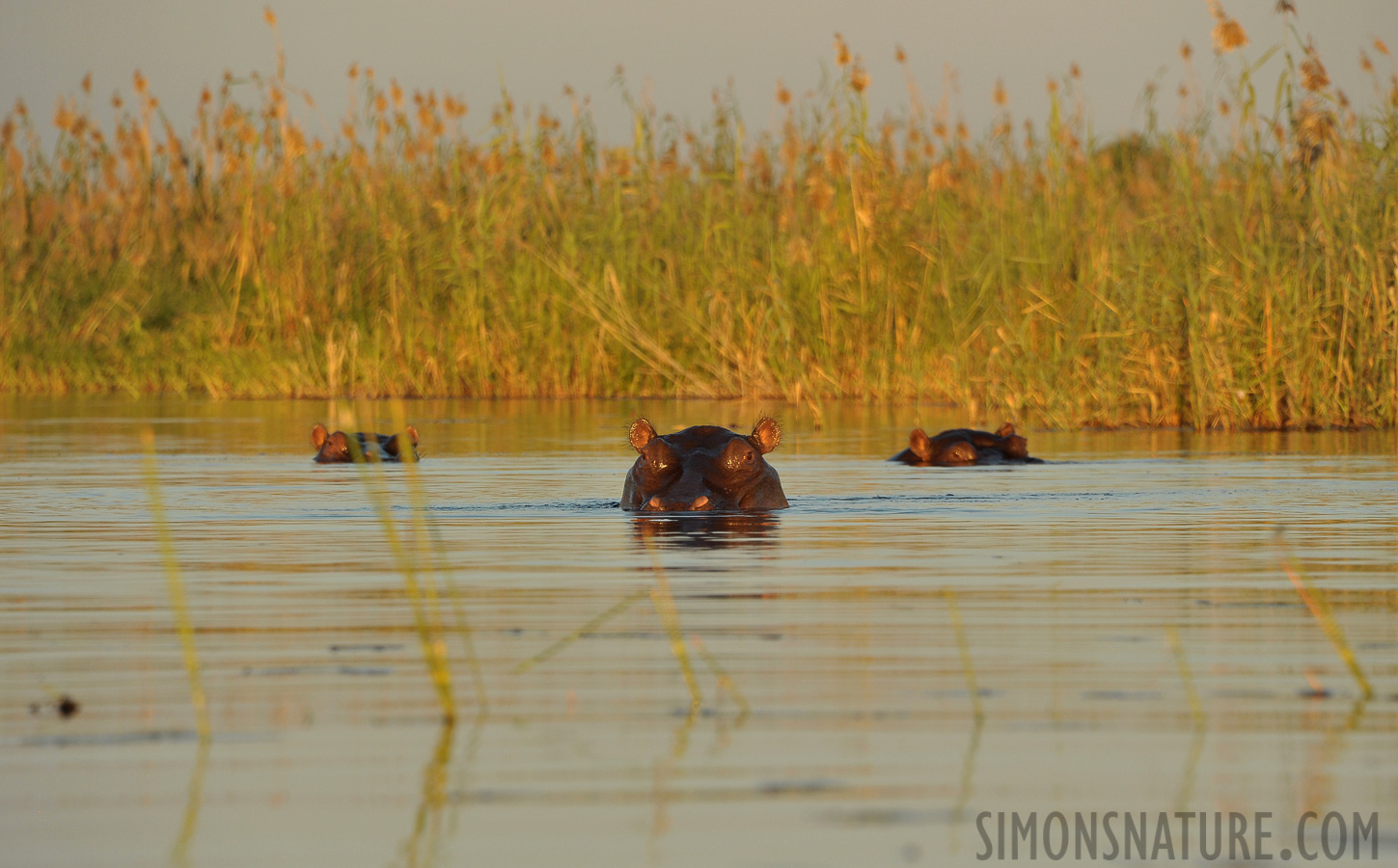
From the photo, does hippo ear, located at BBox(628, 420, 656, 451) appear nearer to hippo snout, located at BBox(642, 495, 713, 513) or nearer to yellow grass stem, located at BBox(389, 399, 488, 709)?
hippo snout, located at BBox(642, 495, 713, 513)

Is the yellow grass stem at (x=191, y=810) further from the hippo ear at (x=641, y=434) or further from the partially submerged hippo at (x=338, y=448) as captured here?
the partially submerged hippo at (x=338, y=448)

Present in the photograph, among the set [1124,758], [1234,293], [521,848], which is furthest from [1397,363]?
[521,848]

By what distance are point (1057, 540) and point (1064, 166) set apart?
880 cm

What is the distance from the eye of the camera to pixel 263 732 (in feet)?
11.6

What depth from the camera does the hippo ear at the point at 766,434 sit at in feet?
27.5

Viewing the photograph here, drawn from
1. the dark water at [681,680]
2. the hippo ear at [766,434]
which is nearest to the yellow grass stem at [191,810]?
the dark water at [681,680]

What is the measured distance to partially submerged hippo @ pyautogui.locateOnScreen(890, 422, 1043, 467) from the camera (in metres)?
11.3

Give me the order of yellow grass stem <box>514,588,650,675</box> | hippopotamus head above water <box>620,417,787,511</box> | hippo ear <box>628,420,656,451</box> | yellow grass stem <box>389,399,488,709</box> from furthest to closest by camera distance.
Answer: hippopotamus head above water <box>620,417,787,511</box>
hippo ear <box>628,420,656,451</box>
yellow grass stem <box>514,588,650,675</box>
yellow grass stem <box>389,399,488,709</box>

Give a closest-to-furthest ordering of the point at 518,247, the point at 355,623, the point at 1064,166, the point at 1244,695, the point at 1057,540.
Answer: the point at 1244,695 → the point at 355,623 → the point at 1057,540 → the point at 1064,166 → the point at 518,247

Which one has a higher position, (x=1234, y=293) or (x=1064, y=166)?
(x=1064, y=166)

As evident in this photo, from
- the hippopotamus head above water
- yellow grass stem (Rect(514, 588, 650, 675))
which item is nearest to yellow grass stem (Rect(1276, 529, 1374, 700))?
yellow grass stem (Rect(514, 588, 650, 675))

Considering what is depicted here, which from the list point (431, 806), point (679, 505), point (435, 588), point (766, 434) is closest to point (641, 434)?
point (679, 505)

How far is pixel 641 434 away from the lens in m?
8.25

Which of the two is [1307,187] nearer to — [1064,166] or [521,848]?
[1064,166]
